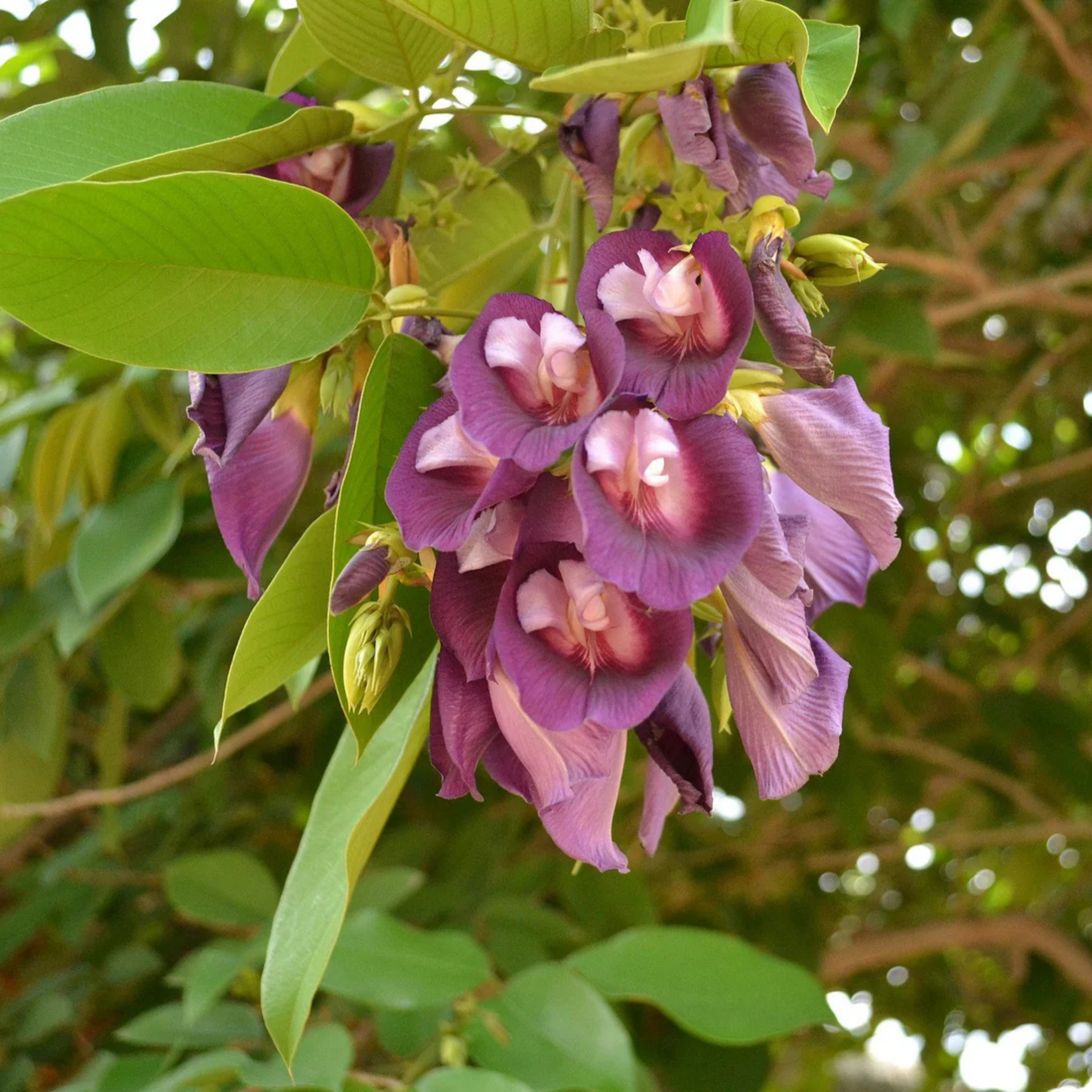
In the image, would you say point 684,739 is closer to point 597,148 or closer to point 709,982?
point 597,148

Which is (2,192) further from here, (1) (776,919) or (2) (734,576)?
(1) (776,919)

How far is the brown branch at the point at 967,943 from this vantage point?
171cm

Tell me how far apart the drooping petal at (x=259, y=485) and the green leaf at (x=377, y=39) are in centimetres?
15

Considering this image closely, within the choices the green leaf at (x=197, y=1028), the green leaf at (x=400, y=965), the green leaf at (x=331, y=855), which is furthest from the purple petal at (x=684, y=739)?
the green leaf at (x=197, y=1028)

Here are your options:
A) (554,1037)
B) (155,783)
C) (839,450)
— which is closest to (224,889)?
(155,783)

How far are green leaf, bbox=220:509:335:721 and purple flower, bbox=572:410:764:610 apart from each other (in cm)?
13

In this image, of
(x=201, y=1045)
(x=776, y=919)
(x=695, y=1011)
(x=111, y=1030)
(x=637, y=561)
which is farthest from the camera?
(x=776, y=919)

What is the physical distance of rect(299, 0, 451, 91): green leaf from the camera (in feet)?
1.47

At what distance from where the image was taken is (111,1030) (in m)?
1.38

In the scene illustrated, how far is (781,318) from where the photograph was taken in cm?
37

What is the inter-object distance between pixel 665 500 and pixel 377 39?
241 millimetres

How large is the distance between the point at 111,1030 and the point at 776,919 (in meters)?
0.87

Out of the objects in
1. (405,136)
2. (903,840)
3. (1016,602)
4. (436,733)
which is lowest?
(903,840)

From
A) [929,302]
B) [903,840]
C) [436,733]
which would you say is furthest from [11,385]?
[903,840]
